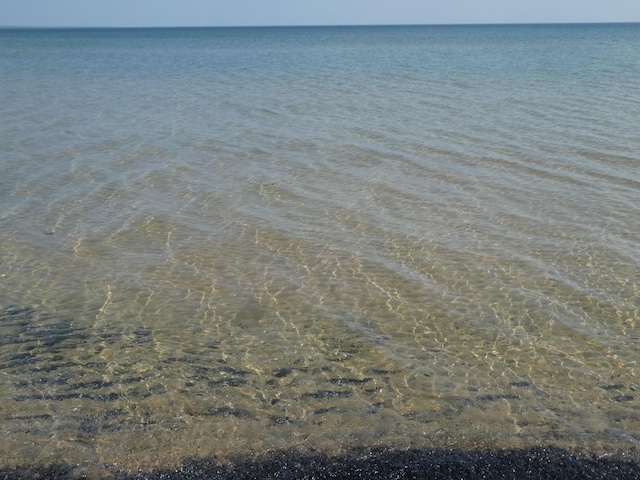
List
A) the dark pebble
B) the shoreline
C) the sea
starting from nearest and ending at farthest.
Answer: the shoreline < the sea < the dark pebble

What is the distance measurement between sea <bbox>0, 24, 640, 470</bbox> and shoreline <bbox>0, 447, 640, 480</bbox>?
11 cm

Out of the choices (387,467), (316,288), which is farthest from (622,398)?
(316,288)

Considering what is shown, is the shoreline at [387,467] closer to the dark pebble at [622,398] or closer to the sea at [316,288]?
the sea at [316,288]

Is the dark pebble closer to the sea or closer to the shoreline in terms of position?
the sea

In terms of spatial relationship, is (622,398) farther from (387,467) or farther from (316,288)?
(316,288)

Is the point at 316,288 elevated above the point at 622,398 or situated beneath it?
situated beneath

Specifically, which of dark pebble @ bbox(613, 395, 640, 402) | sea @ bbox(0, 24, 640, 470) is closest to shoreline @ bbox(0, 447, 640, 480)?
sea @ bbox(0, 24, 640, 470)

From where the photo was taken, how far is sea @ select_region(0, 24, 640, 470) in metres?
5.17

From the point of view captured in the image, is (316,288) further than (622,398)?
Yes

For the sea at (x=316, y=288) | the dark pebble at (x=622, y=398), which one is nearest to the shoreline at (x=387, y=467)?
the sea at (x=316, y=288)

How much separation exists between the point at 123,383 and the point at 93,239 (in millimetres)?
4133

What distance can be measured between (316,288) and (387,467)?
3.42 metres

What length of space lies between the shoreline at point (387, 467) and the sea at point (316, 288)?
11 centimetres

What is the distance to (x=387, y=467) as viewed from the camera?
458cm
